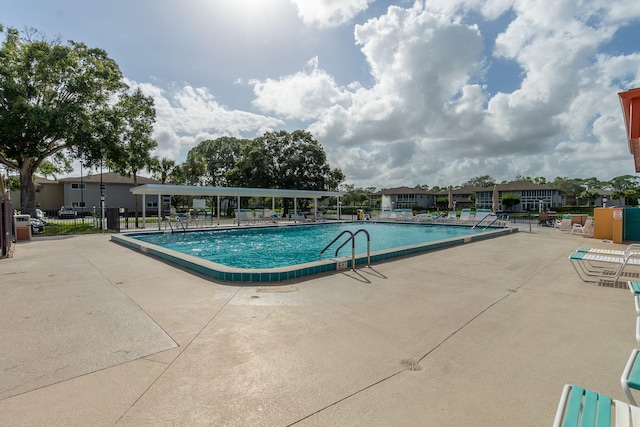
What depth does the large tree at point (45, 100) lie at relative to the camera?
48.2 ft

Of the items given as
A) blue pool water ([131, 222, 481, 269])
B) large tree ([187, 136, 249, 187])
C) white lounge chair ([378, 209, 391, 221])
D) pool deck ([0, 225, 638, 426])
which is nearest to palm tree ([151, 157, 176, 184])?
large tree ([187, 136, 249, 187])

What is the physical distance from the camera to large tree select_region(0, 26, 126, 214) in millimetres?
14680

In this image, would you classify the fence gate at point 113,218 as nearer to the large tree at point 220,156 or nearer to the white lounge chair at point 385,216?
the white lounge chair at point 385,216

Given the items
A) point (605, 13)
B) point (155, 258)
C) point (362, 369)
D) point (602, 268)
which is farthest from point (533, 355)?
point (605, 13)

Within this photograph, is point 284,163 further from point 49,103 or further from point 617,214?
point 617,214

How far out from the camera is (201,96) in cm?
1697

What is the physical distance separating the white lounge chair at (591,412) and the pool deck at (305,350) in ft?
1.66

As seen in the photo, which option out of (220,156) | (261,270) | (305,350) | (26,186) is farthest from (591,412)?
(220,156)

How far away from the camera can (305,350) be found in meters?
2.88

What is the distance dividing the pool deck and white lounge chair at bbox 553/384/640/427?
0.51 metres

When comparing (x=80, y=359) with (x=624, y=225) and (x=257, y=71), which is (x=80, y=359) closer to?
(x=257, y=71)

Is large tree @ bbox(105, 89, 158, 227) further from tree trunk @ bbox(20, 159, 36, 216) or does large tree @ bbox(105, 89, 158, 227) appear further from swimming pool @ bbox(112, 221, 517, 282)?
swimming pool @ bbox(112, 221, 517, 282)

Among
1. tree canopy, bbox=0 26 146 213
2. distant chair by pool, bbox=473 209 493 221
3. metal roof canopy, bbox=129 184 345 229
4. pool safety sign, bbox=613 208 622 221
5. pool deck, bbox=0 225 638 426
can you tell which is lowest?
pool deck, bbox=0 225 638 426

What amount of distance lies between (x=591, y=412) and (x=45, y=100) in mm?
23594
